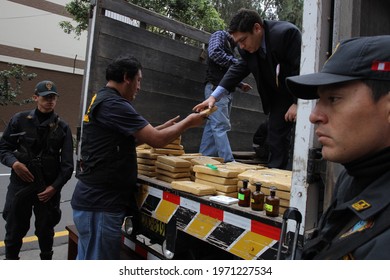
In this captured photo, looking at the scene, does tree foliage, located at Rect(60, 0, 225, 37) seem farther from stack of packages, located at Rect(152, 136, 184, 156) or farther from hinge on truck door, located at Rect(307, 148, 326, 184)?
hinge on truck door, located at Rect(307, 148, 326, 184)

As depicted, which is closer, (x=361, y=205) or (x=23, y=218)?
(x=361, y=205)

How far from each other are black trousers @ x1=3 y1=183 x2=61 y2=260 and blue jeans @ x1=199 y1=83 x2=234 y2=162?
1612 mm

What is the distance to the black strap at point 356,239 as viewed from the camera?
815 millimetres

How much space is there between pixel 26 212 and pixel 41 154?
57cm

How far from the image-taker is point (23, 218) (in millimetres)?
3354

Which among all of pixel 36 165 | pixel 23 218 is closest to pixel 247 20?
pixel 36 165

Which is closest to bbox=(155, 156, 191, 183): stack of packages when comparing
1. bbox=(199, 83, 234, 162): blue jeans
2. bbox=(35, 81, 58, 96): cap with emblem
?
bbox=(199, 83, 234, 162): blue jeans

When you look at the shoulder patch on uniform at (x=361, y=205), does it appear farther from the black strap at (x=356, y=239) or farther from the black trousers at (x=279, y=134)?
the black trousers at (x=279, y=134)

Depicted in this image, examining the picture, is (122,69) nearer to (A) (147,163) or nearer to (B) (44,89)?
(A) (147,163)

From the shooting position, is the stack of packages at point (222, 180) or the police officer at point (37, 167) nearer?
the stack of packages at point (222, 180)

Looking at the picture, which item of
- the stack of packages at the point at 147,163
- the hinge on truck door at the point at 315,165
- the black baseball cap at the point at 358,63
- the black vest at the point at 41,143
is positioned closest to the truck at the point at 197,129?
the hinge on truck door at the point at 315,165

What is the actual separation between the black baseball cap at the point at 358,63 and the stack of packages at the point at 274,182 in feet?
2.89

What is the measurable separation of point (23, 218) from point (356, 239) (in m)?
3.27

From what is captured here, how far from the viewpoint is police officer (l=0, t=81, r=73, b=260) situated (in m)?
3.32
